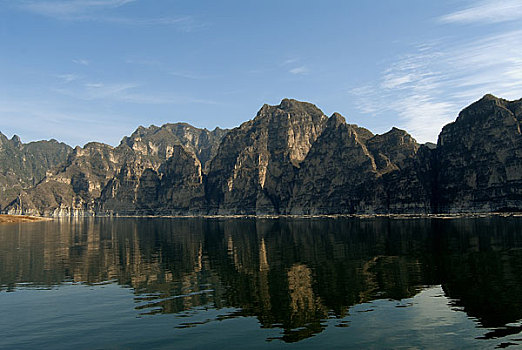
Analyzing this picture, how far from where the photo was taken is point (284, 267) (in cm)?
5912

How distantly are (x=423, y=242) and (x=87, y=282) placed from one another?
70.0 m

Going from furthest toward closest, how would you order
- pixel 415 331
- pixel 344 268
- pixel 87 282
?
pixel 344 268 < pixel 87 282 < pixel 415 331

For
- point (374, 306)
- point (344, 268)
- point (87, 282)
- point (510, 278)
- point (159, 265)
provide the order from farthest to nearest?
1. point (159, 265)
2. point (344, 268)
3. point (87, 282)
4. point (510, 278)
5. point (374, 306)

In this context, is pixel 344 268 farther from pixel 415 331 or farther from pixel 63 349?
pixel 63 349

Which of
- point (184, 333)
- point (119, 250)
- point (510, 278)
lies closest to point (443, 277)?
point (510, 278)

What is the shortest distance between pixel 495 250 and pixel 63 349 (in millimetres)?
69824

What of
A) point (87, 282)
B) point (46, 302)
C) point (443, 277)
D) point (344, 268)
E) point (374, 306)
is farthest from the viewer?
point (344, 268)

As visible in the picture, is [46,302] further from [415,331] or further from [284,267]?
[415,331]

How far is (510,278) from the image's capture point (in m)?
44.2

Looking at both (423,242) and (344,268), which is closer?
(344,268)

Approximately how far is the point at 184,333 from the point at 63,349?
8354mm

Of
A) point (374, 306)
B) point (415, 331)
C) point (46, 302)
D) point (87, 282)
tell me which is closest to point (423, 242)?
point (374, 306)

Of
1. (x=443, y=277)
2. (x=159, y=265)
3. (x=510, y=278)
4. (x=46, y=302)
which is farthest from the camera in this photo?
(x=159, y=265)

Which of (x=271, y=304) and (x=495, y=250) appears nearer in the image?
(x=271, y=304)
